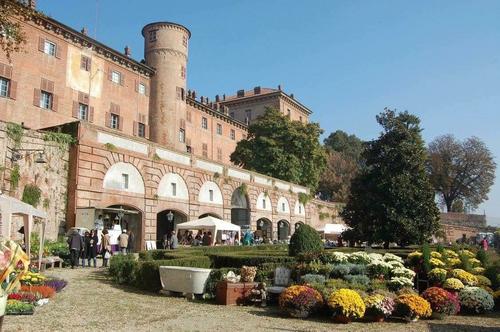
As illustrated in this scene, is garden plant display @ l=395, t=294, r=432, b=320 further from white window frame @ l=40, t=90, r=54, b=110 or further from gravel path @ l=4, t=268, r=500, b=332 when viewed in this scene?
white window frame @ l=40, t=90, r=54, b=110

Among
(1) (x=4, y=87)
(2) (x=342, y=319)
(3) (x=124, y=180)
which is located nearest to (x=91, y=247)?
(3) (x=124, y=180)

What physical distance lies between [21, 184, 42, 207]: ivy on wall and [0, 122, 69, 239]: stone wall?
0.53 ft

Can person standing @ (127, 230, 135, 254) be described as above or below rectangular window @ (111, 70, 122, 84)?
below

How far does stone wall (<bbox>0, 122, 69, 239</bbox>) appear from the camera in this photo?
67.9 ft

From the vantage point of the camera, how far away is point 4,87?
2903 cm

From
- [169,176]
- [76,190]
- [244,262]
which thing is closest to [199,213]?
[169,176]

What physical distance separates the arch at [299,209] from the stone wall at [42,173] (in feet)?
85.7

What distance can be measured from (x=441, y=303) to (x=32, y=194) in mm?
18456

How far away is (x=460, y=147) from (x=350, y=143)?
2069 centimetres

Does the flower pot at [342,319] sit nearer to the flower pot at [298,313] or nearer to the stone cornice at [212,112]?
the flower pot at [298,313]

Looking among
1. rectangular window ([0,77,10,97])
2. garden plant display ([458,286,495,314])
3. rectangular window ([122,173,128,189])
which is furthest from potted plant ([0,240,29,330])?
rectangular window ([0,77,10,97])

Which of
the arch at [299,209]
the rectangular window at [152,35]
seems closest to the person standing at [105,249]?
the rectangular window at [152,35]

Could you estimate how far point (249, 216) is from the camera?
38.3 m

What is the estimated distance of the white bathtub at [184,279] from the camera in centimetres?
1270
